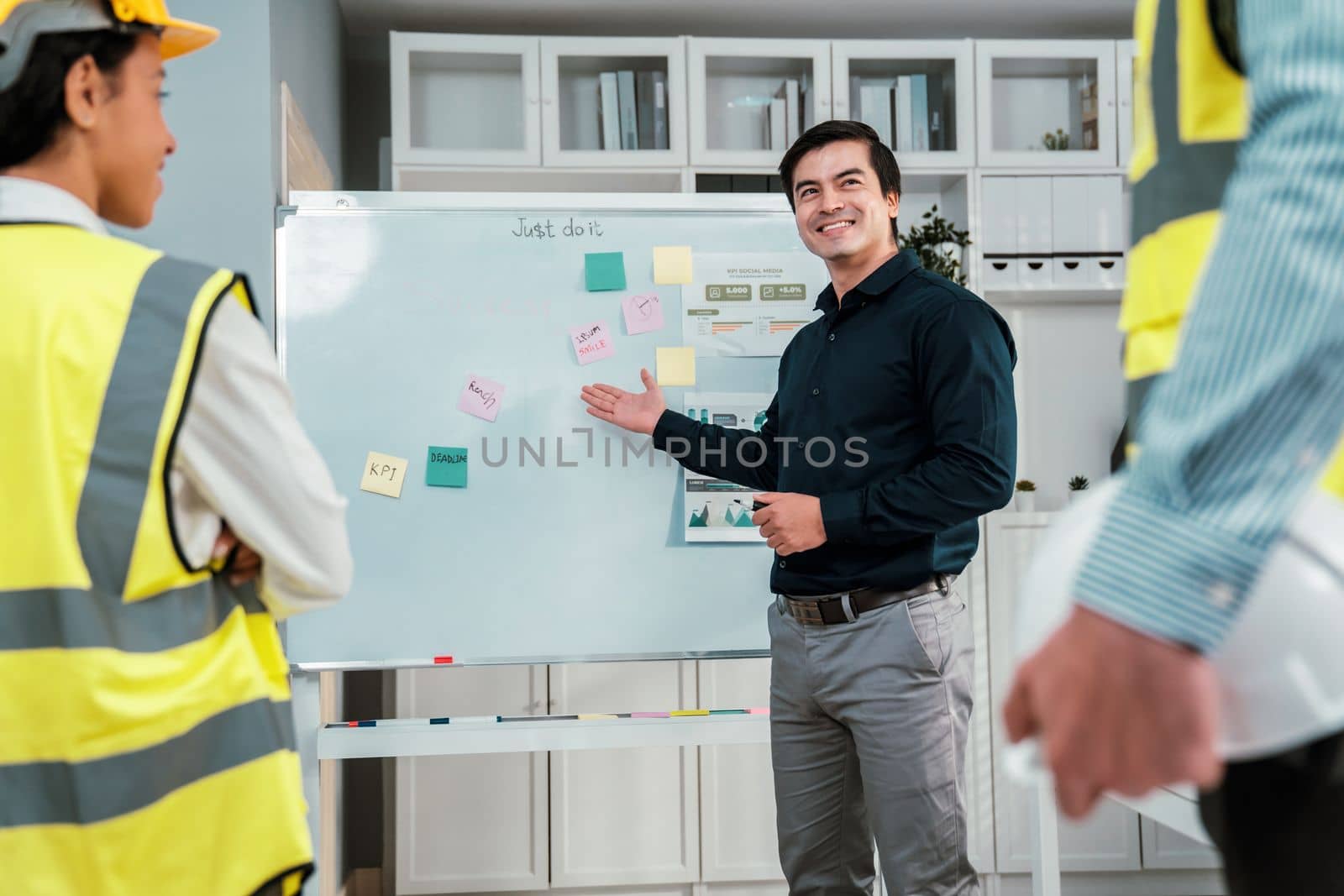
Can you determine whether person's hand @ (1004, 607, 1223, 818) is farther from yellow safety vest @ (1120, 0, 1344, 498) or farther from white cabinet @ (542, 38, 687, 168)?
white cabinet @ (542, 38, 687, 168)

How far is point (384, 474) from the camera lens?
2.16 m

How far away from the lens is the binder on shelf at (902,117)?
10.7 ft

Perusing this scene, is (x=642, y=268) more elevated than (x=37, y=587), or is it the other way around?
(x=642, y=268)

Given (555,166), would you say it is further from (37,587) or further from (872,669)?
(37,587)

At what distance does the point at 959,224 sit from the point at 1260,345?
3048mm

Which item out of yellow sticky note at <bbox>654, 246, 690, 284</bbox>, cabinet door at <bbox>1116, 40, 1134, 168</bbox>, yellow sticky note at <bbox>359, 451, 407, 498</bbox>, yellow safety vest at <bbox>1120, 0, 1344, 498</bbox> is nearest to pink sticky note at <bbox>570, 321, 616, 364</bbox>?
yellow sticky note at <bbox>654, 246, 690, 284</bbox>

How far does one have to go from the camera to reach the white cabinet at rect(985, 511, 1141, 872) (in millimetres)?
3064

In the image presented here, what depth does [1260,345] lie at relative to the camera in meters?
0.44

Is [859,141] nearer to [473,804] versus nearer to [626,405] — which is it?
[626,405]

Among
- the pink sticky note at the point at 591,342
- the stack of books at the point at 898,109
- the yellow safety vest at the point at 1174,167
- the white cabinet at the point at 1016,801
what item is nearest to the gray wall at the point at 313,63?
the pink sticky note at the point at 591,342

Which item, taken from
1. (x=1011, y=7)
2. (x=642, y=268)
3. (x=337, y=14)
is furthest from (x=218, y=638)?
(x=1011, y=7)

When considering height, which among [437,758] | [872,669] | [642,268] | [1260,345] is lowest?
[437,758]

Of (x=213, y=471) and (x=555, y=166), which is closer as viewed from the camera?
(x=213, y=471)

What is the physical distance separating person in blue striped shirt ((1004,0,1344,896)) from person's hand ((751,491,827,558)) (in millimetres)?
1242
